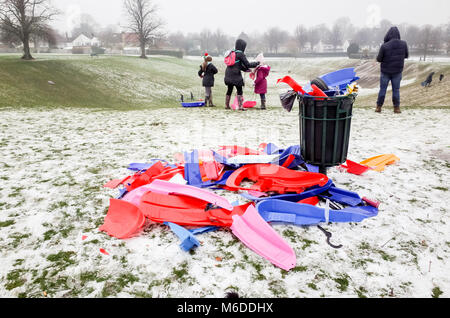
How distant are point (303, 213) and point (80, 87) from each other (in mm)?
17700

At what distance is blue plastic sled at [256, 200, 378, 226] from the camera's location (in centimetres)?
285

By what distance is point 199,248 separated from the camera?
2.48m

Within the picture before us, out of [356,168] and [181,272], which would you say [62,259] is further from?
[356,168]

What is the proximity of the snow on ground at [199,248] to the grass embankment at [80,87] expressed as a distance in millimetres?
9395

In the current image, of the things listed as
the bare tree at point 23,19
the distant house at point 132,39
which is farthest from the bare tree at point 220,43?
the bare tree at point 23,19

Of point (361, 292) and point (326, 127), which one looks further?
point (326, 127)

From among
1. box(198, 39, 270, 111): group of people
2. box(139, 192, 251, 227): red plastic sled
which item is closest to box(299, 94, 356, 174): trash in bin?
box(139, 192, 251, 227): red plastic sled

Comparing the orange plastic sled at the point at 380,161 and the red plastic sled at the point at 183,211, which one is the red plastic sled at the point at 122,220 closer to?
the red plastic sled at the point at 183,211

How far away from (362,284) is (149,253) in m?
1.74

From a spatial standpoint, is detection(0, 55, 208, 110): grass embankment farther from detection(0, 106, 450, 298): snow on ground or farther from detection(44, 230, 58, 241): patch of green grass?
detection(44, 230, 58, 241): patch of green grass

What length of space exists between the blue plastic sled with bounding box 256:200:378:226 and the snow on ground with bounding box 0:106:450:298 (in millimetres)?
93

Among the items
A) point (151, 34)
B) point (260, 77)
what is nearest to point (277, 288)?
point (260, 77)

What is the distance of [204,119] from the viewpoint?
8.53 metres
